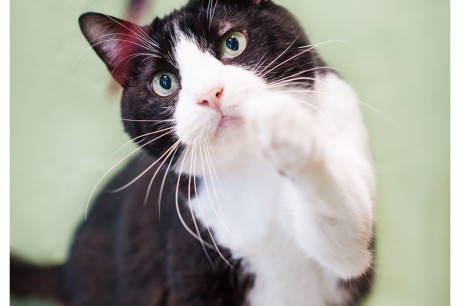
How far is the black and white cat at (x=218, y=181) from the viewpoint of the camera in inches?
31.0

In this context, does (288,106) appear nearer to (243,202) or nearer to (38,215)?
(243,202)

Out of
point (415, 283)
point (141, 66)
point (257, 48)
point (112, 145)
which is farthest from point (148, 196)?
point (415, 283)

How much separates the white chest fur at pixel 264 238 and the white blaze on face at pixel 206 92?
140mm

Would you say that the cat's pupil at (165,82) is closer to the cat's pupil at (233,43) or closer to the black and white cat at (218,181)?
the black and white cat at (218,181)

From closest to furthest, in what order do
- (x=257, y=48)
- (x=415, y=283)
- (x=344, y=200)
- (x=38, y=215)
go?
(x=344, y=200)
(x=257, y=48)
(x=415, y=283)
(x=38, y=215)

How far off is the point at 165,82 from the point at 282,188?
0.98ft

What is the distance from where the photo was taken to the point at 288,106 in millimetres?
592

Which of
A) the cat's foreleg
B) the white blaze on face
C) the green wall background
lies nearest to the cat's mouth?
the white blaze on face

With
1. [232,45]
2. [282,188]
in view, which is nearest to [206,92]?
[232,45]

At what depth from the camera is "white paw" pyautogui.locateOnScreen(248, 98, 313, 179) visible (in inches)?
22.0

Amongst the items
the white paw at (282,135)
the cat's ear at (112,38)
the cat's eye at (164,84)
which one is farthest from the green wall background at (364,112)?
the white paw at (282,135)

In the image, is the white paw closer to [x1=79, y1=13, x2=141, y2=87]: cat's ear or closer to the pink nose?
the pink nose

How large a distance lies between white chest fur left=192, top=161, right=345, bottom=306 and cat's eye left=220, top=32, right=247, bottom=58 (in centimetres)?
21

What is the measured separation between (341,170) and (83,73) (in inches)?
22.9
